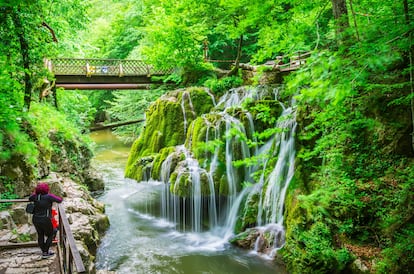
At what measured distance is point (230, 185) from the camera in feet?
37.7

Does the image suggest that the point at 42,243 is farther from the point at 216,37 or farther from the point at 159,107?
the point at 216,37

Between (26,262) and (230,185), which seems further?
(230,185)

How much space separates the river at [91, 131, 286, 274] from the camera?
8.83 metres

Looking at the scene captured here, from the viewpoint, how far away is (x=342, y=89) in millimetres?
4043

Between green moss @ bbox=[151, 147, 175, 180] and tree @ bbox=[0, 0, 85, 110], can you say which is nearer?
tree @ bbox=[0, 0, 85, 110]

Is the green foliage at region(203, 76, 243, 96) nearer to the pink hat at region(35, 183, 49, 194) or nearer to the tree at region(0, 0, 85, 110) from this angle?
the tree at region(0, 0, 85, 110)

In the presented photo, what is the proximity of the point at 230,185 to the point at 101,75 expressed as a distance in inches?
425

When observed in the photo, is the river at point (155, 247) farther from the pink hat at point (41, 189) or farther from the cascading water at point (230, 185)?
the pink hat at point (41, 189)

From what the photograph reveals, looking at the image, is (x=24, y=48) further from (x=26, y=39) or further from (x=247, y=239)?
(x=247, y=239)

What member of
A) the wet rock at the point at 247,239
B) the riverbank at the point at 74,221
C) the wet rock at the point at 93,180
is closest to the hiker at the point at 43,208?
the riverbank at the point at 74,221

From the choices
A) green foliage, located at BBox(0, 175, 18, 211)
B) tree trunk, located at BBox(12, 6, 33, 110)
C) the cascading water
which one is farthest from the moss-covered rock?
green foliage, located at BBox(0, 175, 18, 211)

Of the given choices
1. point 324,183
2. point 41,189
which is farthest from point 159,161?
point 41,189

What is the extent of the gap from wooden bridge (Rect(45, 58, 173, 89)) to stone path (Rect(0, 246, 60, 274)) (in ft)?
40.1

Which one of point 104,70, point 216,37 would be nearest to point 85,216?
point 104,70
